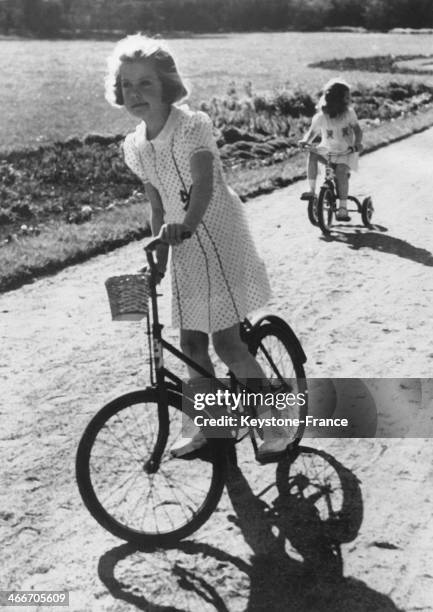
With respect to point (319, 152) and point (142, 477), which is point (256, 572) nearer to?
point (142, 477)

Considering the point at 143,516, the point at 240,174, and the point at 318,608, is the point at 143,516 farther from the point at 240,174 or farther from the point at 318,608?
the point at 240,174

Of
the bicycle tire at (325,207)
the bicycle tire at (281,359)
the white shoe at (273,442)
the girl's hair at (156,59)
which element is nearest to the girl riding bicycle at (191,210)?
the girl's hair at (156,59)

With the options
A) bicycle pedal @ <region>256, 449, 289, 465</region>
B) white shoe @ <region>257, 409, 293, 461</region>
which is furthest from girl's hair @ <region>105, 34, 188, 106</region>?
bicycle pedal @ <region>256, 449, 289, 465</region>

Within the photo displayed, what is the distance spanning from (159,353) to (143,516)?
79 cm

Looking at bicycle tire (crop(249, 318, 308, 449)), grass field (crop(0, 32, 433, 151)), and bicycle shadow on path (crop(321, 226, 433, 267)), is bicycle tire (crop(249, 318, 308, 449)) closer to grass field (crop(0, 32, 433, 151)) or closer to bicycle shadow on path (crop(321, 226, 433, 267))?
bicycle shadow on path (crop(321, 226, 433, 267))

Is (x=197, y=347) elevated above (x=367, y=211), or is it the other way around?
(x=197, y=347)

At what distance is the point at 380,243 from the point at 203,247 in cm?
478

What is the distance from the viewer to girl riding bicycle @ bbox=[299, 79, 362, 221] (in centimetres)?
840

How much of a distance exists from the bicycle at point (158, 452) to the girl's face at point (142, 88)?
59 cm

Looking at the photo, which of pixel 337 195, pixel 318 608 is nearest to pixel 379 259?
pixel 337 195

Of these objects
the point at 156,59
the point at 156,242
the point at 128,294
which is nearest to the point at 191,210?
the point at 156,242

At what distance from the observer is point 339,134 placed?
8523 millimetres

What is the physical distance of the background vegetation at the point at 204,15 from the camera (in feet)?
67.1

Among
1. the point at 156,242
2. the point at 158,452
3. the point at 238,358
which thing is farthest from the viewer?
the point at 238,358
